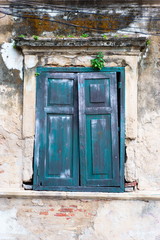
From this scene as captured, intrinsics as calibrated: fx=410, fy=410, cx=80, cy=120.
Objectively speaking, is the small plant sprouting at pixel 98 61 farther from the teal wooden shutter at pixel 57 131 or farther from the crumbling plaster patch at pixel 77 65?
the teal wooden shutter at pixel 57 131

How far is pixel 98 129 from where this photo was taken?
5.79 meters

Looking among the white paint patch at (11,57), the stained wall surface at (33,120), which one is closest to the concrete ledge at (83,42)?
the stained wall surface at (33,120)

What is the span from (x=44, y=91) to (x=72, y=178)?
1298 millimetres

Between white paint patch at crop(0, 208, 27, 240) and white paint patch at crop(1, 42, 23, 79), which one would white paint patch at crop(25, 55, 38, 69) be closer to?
white paint patch at crop(1, 42, 23, 79)

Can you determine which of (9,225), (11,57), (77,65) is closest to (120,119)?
(77,65)

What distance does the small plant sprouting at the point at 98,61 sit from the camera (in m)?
5.82

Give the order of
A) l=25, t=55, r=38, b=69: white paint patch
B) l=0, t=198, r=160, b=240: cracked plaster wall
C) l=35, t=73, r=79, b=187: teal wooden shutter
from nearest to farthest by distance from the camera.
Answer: l=0, t=198, r=160, b=240: cracked plaster wall
l=35, t=73, r=79, b=187: teal wooden shutter
l=25, t=55, r=38, b=69: white paint patch

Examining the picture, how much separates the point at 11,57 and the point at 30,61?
0.99 feet

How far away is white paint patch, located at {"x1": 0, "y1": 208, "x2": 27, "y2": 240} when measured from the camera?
5676 millimetres

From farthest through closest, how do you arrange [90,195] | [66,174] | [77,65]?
[77,65], [66,174], [90,195]

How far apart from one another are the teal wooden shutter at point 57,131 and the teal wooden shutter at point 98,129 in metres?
0.12

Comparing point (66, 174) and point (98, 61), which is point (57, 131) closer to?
point (66, 174)

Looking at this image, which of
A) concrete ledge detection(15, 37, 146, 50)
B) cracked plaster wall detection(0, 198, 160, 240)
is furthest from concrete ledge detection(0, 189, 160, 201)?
concrete ledge detection(15, 37, 146, 50)

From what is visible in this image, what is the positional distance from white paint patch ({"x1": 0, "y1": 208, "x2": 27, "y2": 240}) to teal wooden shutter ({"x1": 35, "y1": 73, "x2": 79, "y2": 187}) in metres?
0.58
